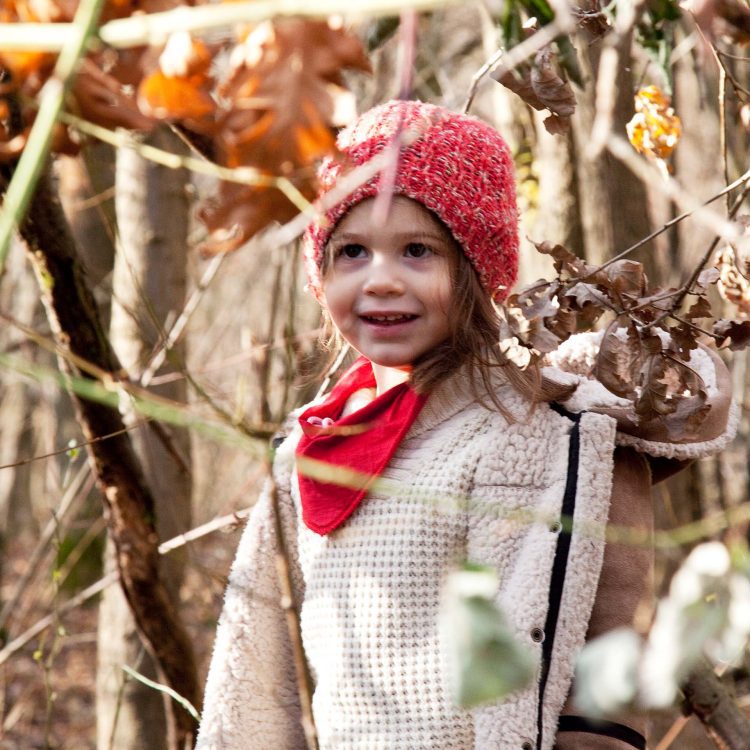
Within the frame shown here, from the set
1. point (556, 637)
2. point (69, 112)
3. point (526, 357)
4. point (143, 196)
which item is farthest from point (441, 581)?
point (143, 196)

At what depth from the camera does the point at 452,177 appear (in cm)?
192

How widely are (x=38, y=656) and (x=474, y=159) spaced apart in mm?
1446

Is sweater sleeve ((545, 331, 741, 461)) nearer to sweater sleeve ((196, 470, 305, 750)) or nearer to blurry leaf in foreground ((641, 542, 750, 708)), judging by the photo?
sweater sleeve ((196, 470, 305, 750))

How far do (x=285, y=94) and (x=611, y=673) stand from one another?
1.86 feet

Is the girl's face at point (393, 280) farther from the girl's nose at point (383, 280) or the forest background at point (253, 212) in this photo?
the forest background at point (253, 212)

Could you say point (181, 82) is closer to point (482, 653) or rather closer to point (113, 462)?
point (482, 653)

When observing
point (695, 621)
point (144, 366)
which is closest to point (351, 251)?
point (144, 366)

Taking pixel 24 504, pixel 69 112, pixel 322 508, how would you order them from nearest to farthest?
1. pixel 69 112
2. pixel 322 508
3. pixel 24 504

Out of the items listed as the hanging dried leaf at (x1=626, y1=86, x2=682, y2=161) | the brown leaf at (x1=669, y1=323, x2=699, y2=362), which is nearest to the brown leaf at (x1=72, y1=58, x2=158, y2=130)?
the brown leaf at (x1=669, y1=323, x2=699, y2=362)

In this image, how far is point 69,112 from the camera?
120 cm

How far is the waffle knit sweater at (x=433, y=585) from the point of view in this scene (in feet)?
5.85

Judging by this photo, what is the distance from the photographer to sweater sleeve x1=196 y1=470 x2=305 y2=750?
211cm

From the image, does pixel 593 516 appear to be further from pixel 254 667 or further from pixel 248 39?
pixel 248 39

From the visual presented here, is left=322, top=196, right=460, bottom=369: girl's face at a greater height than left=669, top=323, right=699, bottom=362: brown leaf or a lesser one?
greater
